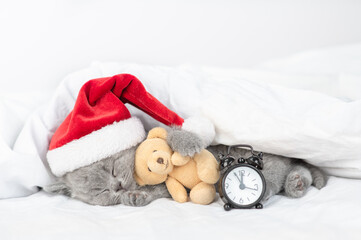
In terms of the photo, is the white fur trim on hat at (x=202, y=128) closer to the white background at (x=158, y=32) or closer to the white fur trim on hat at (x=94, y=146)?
the white fur trim on hat at (x=94, y=146)

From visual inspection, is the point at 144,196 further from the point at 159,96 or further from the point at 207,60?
the point at 207,60

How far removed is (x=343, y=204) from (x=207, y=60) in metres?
1.68

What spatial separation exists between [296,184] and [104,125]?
578 mm

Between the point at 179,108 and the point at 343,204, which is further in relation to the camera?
the point at 179,108

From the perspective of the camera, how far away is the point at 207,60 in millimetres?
2459

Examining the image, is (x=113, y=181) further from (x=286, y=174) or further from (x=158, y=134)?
(x=286, y=174)

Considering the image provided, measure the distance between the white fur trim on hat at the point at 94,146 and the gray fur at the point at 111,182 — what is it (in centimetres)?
2

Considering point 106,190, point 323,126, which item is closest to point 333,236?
point 323,126

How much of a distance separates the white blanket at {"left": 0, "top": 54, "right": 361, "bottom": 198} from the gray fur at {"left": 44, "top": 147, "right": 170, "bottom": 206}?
18 centimetres

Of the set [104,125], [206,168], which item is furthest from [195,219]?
[104,125]

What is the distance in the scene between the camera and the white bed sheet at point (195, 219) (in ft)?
2.65

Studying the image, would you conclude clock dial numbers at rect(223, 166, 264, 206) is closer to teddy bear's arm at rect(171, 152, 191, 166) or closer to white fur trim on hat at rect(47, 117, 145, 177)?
teddy bear's arm at rect(171, 152, 191, 166)

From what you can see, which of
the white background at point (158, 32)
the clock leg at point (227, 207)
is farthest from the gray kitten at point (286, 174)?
the white background at point (158, 32)

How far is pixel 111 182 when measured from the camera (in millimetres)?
1057
